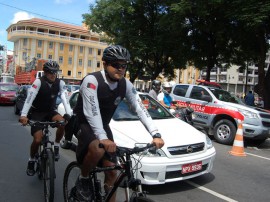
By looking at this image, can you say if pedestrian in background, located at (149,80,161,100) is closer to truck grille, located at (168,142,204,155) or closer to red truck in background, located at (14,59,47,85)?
truck grille, located at (168,142,204,155)

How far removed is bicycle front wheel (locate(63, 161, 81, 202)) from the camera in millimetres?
3643

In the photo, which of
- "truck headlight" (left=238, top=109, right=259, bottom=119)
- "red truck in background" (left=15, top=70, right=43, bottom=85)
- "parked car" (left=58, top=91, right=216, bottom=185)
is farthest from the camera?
"red truck in background" (left=15, top=70, right=43, bottom=85)

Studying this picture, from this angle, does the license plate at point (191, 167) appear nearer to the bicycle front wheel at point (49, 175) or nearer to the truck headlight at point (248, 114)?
the bicycle front wheel at point (49, 175)

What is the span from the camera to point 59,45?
82.5m

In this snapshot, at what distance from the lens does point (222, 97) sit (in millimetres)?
10672

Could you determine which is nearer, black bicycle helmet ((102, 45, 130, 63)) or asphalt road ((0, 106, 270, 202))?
black bicycle helmet ((102, 45, 130, 63))

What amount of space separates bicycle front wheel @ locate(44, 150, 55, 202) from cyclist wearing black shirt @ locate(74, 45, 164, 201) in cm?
65

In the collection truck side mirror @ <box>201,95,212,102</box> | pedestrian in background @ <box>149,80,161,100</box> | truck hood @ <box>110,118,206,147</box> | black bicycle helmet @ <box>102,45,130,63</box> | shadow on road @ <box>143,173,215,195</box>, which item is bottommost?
shadow on road @ <box>143,173,215,195</box>

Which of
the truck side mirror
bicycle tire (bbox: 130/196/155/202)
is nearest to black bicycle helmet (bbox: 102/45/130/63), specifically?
bicycle tire (bbox: 130/196/155/202)

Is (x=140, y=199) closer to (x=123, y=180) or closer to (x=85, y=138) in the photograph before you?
(x=123, y=180)

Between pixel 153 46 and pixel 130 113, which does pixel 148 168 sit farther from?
pixel 153 46

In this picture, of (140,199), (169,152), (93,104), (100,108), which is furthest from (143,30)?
(140,199)

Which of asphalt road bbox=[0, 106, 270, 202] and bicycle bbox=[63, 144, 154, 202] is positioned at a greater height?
bicycle bbox=[63, 144, 154, 202]

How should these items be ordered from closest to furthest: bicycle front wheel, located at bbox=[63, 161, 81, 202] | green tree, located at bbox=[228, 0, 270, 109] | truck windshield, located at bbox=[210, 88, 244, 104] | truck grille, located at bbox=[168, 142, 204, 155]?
bicycle front wheel, located at bbox=[63, 161, 81, 202] < truck grille, located at bbox=[168, 142, 204, 155] < truck windshield, located at bbox=[210, 88, 244, 104] < green tree, located at bbox=[228, 0, 270, 109]
